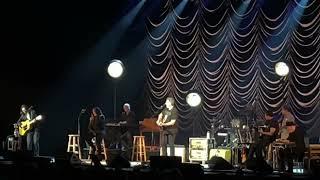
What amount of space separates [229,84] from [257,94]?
103cm

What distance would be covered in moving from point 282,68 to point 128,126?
14.3 feet

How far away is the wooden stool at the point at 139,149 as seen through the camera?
1741 cm

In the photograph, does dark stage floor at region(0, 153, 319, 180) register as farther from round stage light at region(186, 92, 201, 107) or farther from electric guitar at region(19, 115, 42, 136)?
round stage light at region(186, 92, 201, 107)

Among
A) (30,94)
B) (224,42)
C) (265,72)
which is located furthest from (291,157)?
(30,94)

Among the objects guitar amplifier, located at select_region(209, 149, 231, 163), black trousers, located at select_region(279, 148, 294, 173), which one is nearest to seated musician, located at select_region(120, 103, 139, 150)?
guitar amplifier, located at select_region(209, 149, 231, 163)

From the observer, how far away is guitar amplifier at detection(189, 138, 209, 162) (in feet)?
55.0

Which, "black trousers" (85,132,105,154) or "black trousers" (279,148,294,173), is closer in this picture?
"black trousers" (279,148,294,173)

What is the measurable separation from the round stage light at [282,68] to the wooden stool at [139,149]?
4.11 m

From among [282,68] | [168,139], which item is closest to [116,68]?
[168,139]

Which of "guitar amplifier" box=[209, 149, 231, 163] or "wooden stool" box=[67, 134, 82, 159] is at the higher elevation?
"wooden stool" box=[67, 134, 82, 159]

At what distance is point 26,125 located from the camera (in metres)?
18.7

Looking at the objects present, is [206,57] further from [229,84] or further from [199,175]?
[199,175]

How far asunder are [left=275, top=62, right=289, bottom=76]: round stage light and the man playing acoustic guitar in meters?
6.97

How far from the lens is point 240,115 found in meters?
16.8
